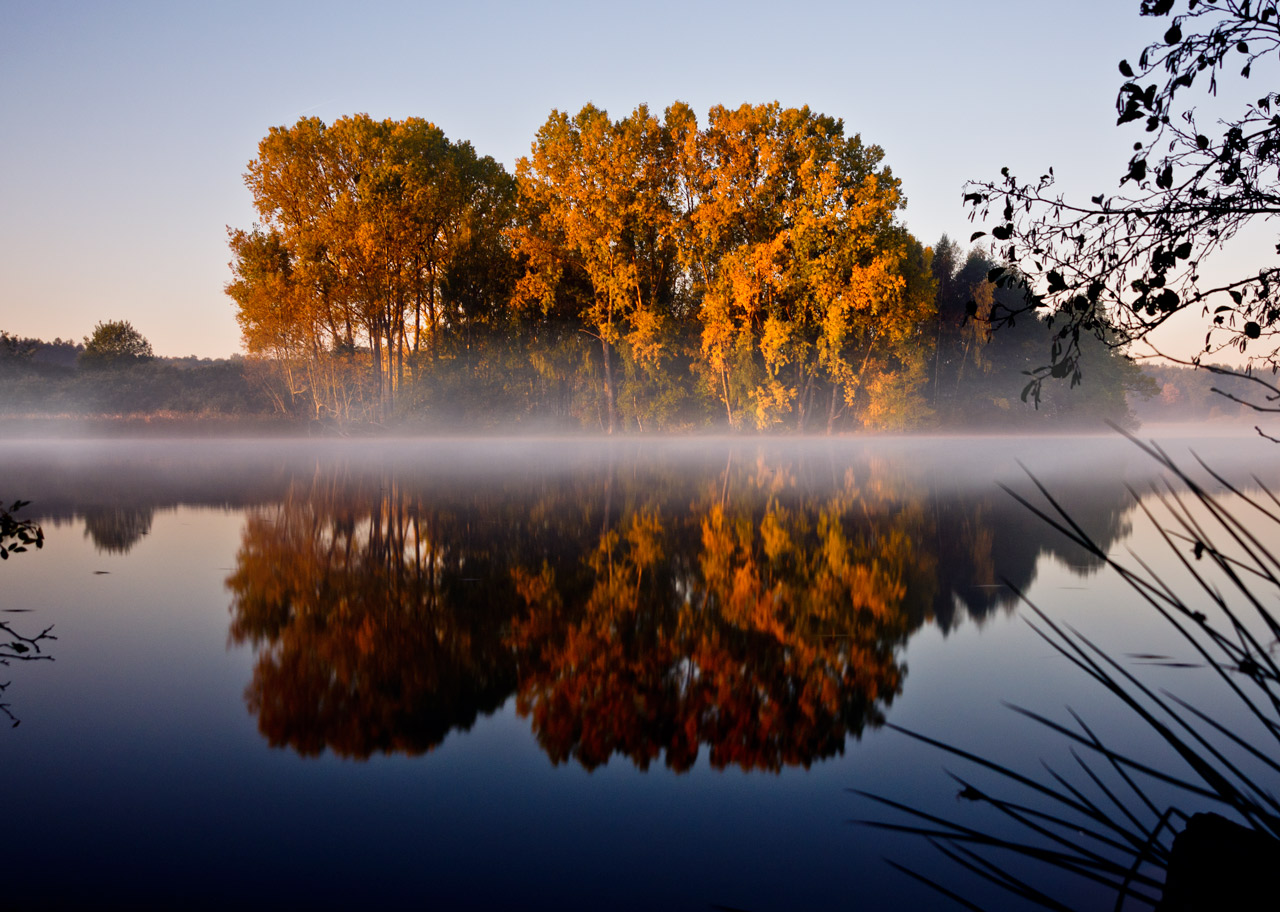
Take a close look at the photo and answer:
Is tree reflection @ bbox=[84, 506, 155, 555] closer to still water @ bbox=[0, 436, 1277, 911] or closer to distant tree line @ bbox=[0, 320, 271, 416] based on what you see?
still water @ bbox=[0, 436, 1277, 911]

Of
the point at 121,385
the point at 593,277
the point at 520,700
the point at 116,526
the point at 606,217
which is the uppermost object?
the point at 606,217

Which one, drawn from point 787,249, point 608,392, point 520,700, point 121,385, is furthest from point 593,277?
point 520,700

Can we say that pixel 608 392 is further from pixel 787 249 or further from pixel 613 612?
pixel 613 612

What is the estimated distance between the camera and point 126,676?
23.3 ft

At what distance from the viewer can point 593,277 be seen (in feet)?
136

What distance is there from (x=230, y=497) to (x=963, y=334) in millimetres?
47410

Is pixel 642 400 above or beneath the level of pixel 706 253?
beneath

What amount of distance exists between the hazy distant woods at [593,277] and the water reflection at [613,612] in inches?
888

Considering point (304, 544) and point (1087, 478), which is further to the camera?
point (1087, 478)

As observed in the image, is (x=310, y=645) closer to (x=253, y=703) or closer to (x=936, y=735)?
(x=253, y=703)

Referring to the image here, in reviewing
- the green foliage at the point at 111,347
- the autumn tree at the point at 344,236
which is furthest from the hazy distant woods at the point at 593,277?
the green foliage at the point at 111,347

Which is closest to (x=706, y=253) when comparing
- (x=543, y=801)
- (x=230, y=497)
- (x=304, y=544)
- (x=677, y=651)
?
(x=230, y=497)

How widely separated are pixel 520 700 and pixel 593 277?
36041mm

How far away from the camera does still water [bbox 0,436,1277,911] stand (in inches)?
167
